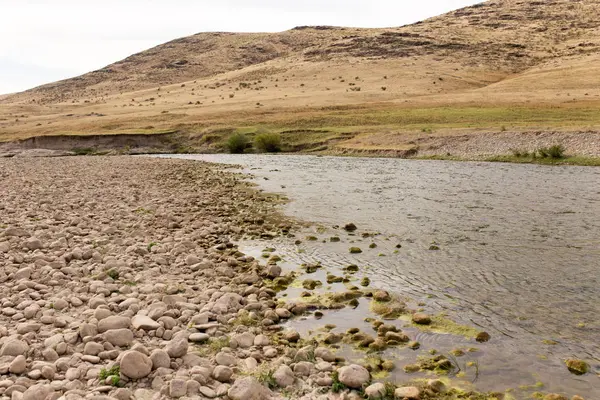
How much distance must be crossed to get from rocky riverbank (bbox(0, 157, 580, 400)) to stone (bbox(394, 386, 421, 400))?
3cm

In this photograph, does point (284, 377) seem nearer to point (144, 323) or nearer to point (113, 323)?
point (144, 323)

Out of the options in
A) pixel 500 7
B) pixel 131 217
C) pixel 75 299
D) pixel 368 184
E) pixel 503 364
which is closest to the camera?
pixel 503 364

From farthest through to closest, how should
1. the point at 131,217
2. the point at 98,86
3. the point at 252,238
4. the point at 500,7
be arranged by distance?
the point at 500,7
the point at 98,86
the point at 131,217
the point at 252,238

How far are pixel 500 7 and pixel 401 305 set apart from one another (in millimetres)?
191425

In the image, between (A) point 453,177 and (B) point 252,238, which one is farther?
(A) point 453,177

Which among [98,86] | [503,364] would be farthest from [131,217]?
[98,86]

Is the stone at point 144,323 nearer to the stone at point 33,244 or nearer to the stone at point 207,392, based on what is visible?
the stone at point 207,392

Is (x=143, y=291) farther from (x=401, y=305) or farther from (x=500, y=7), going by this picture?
(x=500, y=7)

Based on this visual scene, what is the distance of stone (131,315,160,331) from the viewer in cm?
840

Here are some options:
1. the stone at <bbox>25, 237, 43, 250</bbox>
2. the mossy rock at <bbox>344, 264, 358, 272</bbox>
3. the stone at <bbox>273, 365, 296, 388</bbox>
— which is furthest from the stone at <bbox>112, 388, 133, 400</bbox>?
the stone at <bbox>25, 237, 43, 250</bbox>

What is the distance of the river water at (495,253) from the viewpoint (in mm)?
8391

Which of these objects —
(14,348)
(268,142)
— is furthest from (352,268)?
(268,142)

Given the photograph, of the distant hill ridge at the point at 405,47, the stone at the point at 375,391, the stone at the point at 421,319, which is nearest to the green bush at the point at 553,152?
the stone at the point at 421,319

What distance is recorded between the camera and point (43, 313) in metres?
8.83
